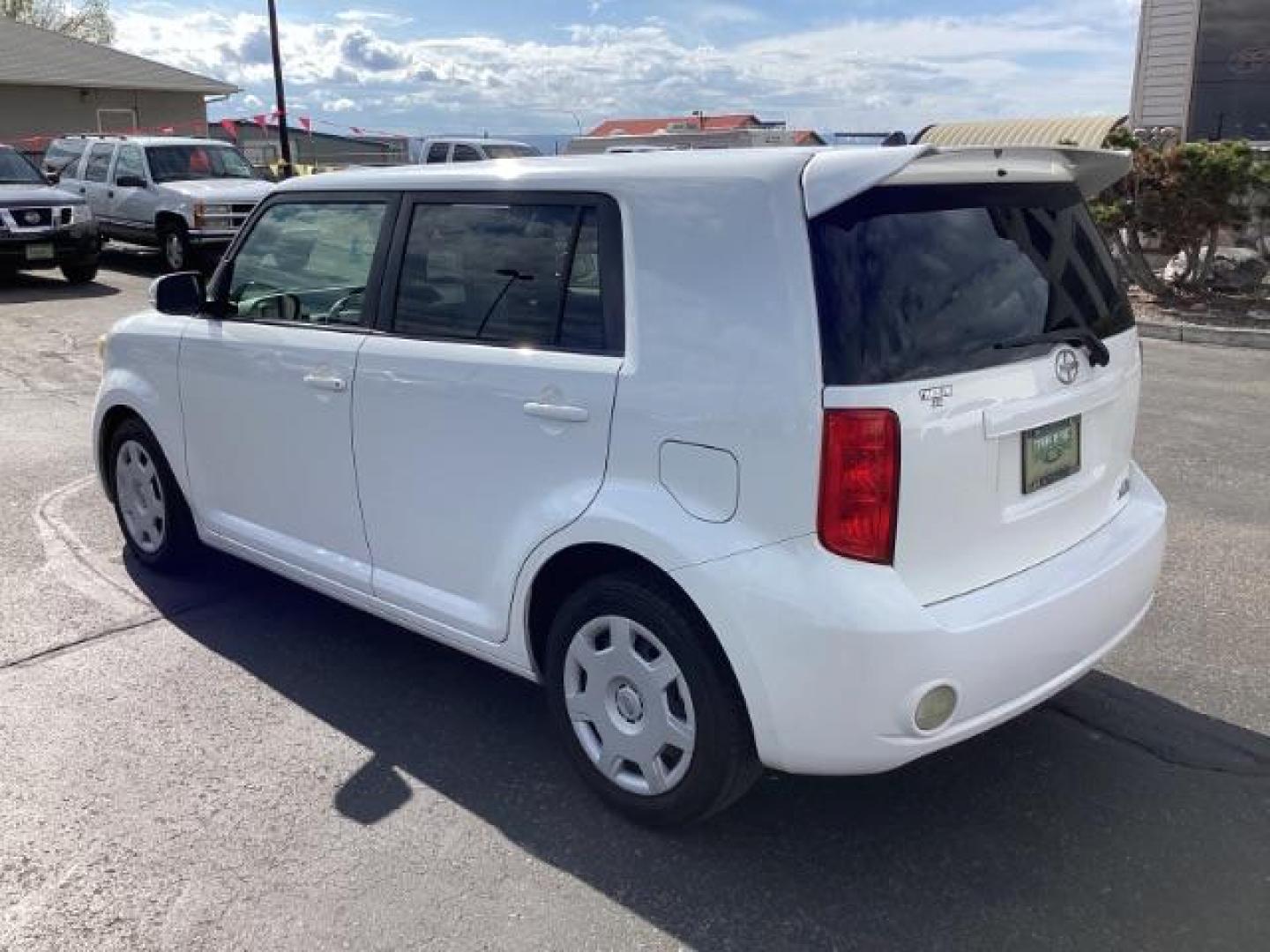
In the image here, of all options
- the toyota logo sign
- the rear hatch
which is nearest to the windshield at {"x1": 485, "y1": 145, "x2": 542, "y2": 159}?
the rear hatch

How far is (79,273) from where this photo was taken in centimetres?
1548

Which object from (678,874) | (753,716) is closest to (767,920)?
(678,874)

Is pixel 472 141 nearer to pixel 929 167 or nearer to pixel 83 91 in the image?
pixel 929 167

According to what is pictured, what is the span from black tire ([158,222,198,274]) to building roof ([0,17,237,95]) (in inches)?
720

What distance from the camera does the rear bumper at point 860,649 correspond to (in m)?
2.59

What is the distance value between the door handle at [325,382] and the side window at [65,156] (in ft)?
55.5

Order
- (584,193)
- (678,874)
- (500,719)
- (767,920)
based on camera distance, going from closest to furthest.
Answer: (767,920), (678,874), (584,193), (500,719)

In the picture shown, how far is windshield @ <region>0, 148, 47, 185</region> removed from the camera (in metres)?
15.2

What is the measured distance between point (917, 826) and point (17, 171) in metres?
16.1

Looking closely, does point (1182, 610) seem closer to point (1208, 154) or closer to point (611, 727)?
point (611, 727)

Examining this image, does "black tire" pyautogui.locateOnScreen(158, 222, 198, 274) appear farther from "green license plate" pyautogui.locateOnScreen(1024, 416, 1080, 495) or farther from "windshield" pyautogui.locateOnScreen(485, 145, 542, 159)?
"green license plate" pyautogui.locateOnScreen(1024, 416, 1080, 495)

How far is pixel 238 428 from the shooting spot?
4.19m

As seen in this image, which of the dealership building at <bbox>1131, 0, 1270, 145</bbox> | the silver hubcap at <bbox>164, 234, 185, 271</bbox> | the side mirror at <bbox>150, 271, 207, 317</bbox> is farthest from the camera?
the dealership building at <bbox>1131, 0, 1270, 145</bbox>

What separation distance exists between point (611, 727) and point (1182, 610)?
2.56m
